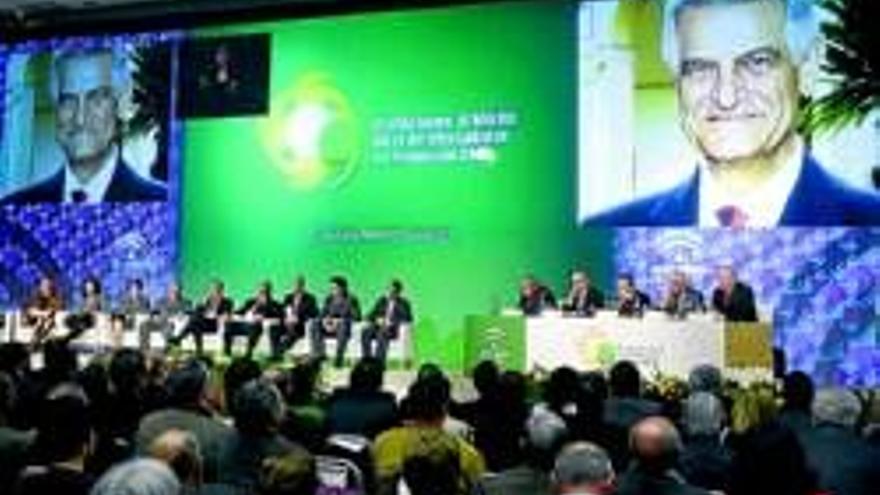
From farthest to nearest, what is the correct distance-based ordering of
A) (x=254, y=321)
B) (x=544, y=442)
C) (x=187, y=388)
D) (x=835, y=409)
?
(x=254, y=321), (x=835, y=409), (x=187, y=388), (x=544, y=442)

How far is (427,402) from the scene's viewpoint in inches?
176

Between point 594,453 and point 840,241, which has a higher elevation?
point 840,241

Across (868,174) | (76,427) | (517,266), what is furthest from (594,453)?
(517,266)

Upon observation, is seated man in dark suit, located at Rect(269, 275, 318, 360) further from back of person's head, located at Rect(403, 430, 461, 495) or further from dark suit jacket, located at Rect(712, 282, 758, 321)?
back of person's head, located at Rect(403, 430, 461, 495)

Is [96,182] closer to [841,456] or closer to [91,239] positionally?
[91,239]

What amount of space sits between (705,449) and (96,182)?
15.1 metres

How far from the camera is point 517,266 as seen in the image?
1597cm

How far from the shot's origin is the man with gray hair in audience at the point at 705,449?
452 cm

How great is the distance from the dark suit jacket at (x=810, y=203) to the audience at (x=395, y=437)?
773 centimetres

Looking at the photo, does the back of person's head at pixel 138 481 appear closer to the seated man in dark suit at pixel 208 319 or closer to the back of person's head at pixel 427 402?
the back of person's head at pixel 427 402

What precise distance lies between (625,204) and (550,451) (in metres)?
11.3

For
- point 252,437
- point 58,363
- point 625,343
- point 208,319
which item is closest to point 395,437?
point 252,437

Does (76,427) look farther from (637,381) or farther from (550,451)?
(637,381)

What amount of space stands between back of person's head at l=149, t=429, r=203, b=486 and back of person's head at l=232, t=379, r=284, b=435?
31.3 inches
